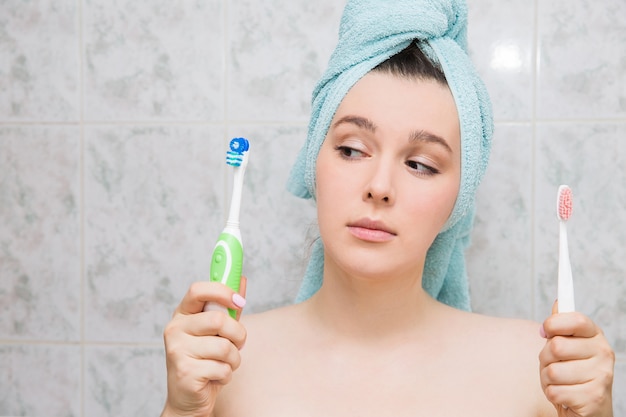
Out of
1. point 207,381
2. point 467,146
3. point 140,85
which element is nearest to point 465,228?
point 467,146

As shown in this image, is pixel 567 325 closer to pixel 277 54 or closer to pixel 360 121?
pixel 360 121

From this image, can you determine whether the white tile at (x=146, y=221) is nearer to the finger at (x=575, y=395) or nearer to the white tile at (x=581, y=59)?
the white tile at (x=581, y=59)

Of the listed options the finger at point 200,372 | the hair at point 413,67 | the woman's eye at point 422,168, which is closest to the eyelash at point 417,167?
the woman's eye at point 422,168

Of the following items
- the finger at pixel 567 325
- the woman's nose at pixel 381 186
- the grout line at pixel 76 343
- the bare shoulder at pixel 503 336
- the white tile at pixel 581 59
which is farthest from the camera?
the grout line at pixel 76 343

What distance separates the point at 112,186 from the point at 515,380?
2.91 ft

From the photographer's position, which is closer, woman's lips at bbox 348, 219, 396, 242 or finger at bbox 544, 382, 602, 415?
finger at bbox 544, 382, 602, 415

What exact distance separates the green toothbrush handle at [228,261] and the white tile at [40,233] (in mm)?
718

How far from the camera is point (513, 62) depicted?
1.31 metres

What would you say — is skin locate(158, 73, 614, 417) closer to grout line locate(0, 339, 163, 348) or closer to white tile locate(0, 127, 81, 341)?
grout line locate(0, 339, 163, 348)

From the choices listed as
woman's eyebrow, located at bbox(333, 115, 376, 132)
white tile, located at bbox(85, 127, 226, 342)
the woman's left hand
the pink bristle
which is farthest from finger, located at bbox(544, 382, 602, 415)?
white tile, located at bbox(85, 127, 226, 342)

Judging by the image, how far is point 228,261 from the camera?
2.62 ft

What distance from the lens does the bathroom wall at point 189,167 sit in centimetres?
131

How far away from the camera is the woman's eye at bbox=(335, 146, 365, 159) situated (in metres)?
0.96

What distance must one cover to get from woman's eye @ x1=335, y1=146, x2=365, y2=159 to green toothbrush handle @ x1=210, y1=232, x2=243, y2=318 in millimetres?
247
